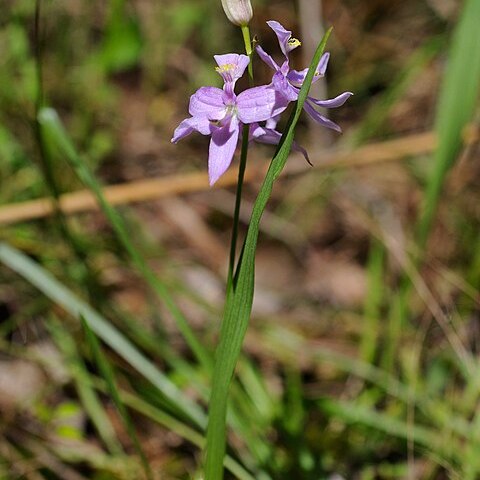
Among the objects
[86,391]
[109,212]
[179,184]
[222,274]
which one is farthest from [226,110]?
[222,274]

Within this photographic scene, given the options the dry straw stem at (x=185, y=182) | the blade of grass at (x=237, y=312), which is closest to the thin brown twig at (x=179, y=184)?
the dry straw stem at (x=185, y=182)

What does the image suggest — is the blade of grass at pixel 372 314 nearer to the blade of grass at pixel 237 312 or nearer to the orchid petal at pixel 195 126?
the blade of grass at pixel 237 312

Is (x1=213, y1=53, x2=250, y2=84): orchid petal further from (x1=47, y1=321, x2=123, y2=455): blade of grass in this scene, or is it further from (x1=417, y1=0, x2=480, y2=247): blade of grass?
(x1=47, y1=321, x2=123, y2=455): blade of grass

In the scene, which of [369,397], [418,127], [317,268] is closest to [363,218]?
[317,268]

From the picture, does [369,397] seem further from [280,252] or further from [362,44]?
[362,44]

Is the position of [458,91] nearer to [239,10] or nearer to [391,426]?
[391,426]

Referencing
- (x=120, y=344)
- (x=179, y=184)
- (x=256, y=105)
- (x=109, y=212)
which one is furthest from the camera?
(x=179, y=184)

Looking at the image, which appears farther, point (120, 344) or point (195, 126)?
point (120, 344)

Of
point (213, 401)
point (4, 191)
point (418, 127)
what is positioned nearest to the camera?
point (213, 401)
